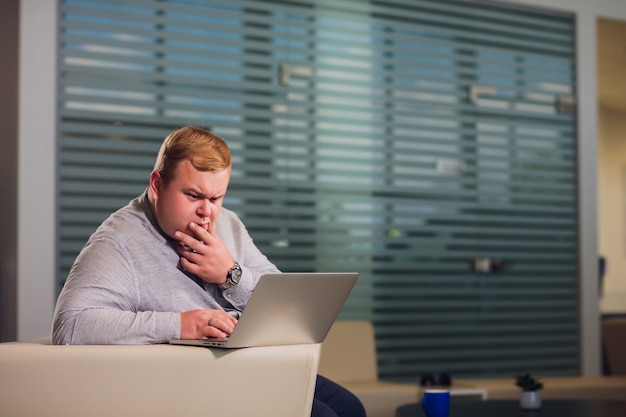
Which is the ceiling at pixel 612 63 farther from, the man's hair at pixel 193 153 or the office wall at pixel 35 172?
the man's hair at pixel 193 153

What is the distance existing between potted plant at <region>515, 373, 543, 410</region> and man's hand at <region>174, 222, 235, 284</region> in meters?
1.47

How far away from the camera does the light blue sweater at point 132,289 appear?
1802 mm

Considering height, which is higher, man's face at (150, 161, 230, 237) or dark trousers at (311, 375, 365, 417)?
man's face at (150, 161, 230, 237)

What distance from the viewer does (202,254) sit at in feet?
6.90

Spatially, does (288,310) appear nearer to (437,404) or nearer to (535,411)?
(437,404)

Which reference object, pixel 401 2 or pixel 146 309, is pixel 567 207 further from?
pixel 146 309

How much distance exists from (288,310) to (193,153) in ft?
1.73

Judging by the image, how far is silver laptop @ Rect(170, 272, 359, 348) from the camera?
1661 mm

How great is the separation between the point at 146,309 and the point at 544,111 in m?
3.77

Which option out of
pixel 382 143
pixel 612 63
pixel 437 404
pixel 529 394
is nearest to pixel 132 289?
pixel 437 404

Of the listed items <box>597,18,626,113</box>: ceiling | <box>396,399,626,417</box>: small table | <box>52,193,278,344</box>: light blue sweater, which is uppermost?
<box>597,18,626,113</box>: ceiling

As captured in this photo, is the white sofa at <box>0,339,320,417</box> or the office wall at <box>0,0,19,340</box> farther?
the office wall at <box>0,0,19,340</box>

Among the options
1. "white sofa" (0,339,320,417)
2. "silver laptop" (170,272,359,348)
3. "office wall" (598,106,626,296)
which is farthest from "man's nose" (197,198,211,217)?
"office wall" (598,106,626,296)

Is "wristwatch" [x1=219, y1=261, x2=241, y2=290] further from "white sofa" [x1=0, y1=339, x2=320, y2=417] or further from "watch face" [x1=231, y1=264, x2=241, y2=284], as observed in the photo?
"white sofa" [x1=0, y1=339, x2=320, y2=417]
